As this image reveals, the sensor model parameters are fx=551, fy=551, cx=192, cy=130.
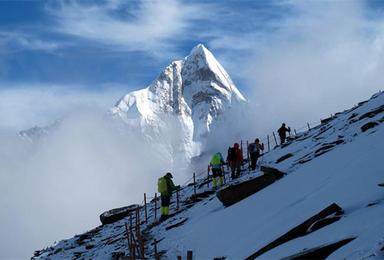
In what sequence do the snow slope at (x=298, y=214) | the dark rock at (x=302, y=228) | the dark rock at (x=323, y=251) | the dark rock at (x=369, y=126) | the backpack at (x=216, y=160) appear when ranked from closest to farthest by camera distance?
the dark rock at (x=323, y=251), the snow slope at (x=298, y=214), the dark rock at (x=302, y=228), the dark rock at (x=369, y=126), the backpack at (x=216, y=160)

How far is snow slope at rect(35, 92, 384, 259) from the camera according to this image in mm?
10553

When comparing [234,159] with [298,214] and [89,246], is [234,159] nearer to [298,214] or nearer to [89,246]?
[89,246]

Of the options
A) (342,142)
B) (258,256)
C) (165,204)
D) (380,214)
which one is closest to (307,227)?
(258,256)

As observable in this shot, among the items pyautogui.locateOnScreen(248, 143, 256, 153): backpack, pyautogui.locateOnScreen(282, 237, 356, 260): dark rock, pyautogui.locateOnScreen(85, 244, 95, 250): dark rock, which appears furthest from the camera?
pyautogui.locateOnScreen(248, 143, 256, 153): backpack

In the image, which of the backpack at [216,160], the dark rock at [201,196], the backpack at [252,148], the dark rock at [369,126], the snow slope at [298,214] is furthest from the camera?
the backpack at [252,148]

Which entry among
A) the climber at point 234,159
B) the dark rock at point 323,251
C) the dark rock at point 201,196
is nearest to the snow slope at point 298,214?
the dark rock at point 323,251

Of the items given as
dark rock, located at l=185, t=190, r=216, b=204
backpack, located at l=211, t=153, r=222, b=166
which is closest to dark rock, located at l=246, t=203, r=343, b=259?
dark rock, located at l=185, t=190, r=216, b=204

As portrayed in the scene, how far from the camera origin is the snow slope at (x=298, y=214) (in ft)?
34.6

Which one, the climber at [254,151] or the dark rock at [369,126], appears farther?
the climber at [254,151]

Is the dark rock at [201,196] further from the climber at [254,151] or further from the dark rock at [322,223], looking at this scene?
the dark rock at [322,223]

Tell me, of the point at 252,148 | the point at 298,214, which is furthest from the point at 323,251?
the point at 252,148

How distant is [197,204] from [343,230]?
16.5 metres

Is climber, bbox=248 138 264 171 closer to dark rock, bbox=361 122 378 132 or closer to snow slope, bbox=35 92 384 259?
snow slope, bbox=35 92 384 259

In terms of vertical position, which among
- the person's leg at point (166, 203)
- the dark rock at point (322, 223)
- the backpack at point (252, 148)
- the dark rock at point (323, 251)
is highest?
the backpack at point (252, 148)
